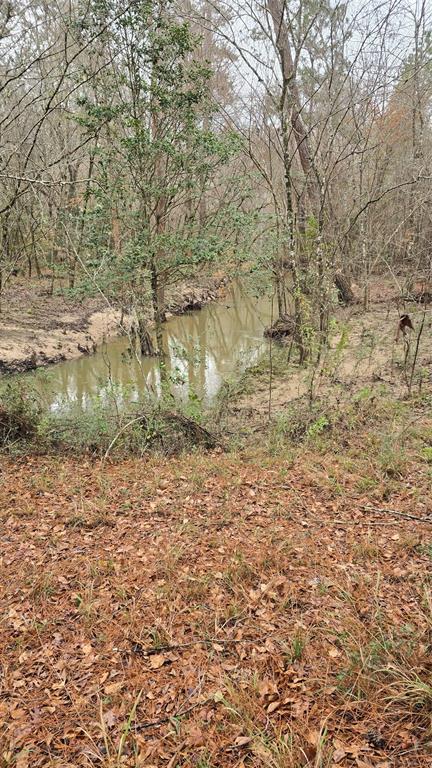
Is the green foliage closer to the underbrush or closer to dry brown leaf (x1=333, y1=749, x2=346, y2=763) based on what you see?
the underbrush

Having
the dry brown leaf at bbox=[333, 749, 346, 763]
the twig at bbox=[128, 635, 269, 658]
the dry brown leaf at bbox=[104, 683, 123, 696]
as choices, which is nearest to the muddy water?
the twig at bbox=[128, 635, 269, 658]

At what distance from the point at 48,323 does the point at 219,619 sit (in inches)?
497

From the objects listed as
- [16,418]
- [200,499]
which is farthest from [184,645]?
[16,418]

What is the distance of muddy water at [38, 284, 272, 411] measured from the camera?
8516 millimetres

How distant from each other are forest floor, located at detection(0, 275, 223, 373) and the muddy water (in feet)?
1.54

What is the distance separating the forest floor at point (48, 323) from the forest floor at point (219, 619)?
6236 millimetres

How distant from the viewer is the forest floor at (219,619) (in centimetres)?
213

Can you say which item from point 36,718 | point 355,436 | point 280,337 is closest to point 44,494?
point 36,718

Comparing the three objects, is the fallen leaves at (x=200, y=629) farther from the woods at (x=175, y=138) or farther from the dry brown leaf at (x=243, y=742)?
the woods at (x=175, y=138)

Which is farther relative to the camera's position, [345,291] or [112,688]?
[345,291]

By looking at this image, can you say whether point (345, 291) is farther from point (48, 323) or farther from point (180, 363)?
point (48, 323)

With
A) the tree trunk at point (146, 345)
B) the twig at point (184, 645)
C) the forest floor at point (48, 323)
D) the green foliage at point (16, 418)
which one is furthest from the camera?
the forest floor at point (48, 323)

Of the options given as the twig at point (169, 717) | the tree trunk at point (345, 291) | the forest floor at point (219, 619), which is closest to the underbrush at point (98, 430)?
the forest floor at point (219, 619)

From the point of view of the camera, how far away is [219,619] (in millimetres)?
2957
